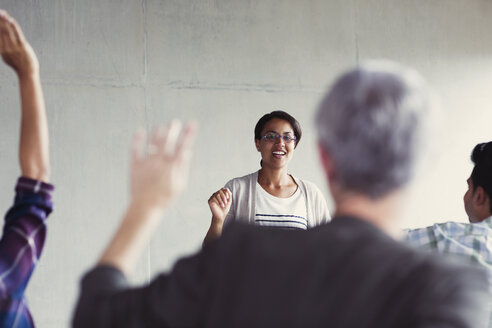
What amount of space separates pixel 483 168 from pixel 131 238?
162 centimetres

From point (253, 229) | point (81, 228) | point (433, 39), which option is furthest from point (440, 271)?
point (433, 39)

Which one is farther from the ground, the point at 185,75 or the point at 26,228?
the point at 185,75

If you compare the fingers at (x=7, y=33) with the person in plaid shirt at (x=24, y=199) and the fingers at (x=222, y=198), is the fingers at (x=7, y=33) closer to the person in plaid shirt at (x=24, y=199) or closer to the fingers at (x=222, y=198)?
the person in plaid shirt at (x=24, y=199)

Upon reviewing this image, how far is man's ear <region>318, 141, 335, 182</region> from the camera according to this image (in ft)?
2.67

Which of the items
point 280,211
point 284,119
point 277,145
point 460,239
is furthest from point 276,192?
point 460,239

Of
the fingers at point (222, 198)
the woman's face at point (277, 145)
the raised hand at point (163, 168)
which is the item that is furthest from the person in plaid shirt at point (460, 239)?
the woman's face at point (277, 145)

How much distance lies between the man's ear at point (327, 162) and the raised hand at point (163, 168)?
19cm

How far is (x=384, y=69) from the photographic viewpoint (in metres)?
0.80

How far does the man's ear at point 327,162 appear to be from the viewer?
81cm

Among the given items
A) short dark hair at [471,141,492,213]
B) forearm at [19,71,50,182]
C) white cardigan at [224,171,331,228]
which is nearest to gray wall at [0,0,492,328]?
white cardigan at [224,171,331,228]

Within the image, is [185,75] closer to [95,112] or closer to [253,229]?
[95,112]

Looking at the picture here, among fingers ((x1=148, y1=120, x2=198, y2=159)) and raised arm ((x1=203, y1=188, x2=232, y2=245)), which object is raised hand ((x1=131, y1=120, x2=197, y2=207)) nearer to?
fingers ((x1=148, y1=120, x2=198, y2=159))

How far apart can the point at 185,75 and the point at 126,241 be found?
12.9 feet

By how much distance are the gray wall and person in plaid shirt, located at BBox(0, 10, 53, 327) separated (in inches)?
114
